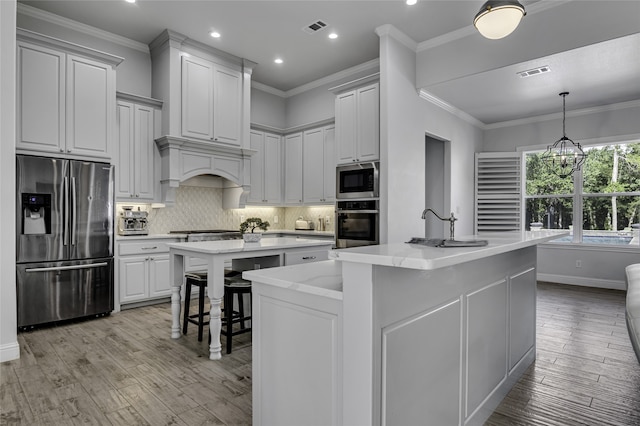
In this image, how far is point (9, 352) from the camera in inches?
114

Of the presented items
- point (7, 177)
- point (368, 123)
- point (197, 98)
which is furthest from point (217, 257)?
point (197, 98)

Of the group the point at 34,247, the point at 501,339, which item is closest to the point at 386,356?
the point at 501,339

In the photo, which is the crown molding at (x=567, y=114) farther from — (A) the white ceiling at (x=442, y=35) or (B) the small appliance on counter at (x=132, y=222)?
(B) the small appliance on counter at (x=132, y=222)

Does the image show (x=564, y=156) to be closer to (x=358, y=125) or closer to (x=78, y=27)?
(x=358, y=125)

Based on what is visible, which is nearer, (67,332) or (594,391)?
(594,391)

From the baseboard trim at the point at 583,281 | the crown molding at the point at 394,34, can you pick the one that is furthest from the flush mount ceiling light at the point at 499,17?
the baseboard trim at the point at 583,281

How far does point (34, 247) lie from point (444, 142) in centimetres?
553

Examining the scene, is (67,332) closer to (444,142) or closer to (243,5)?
(243,5)

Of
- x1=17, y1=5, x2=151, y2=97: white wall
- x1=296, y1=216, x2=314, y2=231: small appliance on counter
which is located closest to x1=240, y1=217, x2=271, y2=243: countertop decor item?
x1=296, y1=216, x2=314, y2=231: small appliance on counter

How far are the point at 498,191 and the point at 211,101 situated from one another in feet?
16.5

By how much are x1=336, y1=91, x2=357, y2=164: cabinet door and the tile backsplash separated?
1.28 meters

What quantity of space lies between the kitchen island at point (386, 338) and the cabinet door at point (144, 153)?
3.65 m

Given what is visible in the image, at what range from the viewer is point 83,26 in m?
4.59

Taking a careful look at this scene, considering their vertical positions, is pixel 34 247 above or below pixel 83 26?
below
